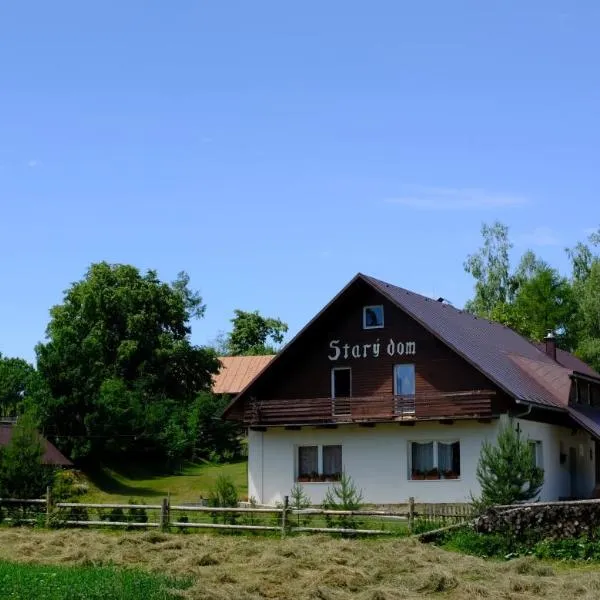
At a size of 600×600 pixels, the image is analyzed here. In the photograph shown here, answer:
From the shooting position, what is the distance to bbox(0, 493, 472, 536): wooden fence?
25.3 m

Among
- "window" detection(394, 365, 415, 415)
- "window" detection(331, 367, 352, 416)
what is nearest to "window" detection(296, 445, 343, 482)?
"window" detection(331, 367, 352, 416)

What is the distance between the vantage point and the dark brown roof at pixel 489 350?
33594mm

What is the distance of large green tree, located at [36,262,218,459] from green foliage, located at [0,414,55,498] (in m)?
20.3

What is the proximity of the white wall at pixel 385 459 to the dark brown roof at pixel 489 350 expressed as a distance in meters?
1.28

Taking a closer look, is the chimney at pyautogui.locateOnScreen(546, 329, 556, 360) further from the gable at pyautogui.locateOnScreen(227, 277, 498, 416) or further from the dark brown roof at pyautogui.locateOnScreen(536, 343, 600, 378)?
the gable at pyautogui.locateOnScreen(227, 277, 498, 416)

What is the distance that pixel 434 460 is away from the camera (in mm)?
34219

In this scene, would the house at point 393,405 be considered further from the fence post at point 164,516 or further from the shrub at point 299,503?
the fence post at point 164,516

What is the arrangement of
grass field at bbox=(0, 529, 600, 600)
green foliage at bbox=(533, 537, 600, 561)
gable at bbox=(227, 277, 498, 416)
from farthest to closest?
gable at bbox=(227, 277, 498, 416), green foliage at bbox=(533, 537, 600, 561), grass field at bbox=(0, 529, 600, 600)

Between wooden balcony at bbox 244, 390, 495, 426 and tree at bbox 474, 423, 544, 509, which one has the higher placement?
wooden balcony at bbox 244, 390, 495, 426

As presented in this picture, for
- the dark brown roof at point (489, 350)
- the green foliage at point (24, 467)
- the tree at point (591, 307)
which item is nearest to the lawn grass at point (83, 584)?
the green foliage at point (24, 467)

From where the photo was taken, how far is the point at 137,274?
220 ft

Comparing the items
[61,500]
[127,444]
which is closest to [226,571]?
[61,500]

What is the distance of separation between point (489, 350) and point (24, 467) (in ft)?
51.7

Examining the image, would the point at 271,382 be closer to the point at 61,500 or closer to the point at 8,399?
the point at 61,500
